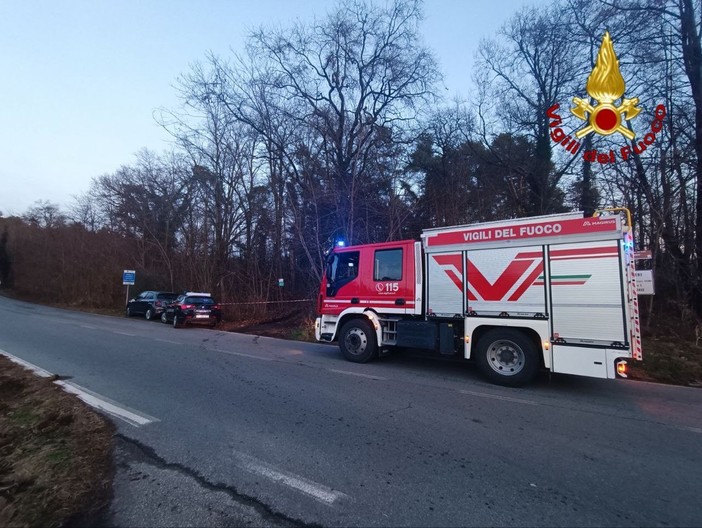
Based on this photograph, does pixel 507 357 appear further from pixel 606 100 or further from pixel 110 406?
pixel 606 100

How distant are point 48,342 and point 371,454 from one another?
502 inches

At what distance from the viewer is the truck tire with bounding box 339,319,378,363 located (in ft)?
30.9

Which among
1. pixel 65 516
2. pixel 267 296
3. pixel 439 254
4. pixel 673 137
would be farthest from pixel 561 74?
pixel 65 516

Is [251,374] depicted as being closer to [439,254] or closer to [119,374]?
[119,374]

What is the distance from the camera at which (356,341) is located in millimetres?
9656

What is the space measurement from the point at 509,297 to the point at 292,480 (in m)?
5.27

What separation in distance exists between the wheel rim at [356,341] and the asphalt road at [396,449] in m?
1.06

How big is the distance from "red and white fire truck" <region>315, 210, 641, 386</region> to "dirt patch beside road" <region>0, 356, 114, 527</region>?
18.6ft

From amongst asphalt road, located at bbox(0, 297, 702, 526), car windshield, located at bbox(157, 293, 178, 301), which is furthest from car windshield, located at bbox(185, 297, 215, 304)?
asphalt road, located at bbox(0, 297, 702, 526)

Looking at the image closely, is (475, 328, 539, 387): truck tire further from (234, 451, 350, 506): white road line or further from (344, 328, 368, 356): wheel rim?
(234, 451, 350, 506): white road line

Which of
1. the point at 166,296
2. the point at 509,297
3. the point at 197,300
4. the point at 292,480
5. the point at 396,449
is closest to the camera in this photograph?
the point at 292,480

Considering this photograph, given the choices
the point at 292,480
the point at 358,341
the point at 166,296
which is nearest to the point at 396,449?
the point at 292,480

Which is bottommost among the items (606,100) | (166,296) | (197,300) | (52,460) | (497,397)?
(52,460)

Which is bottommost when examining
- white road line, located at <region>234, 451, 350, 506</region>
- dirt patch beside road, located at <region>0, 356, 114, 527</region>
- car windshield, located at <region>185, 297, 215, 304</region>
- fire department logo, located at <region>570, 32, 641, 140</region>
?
dirt patch beside road, located at <region>0, 356, 114, 527</region>
